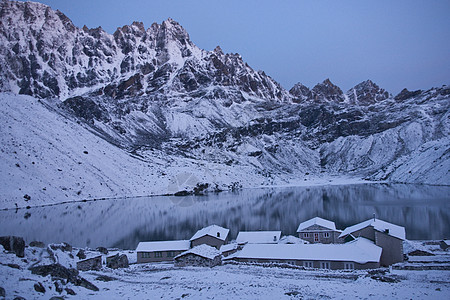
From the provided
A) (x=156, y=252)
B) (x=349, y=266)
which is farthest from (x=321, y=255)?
(x=156, y=252)

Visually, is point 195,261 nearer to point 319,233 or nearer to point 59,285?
point 59,285

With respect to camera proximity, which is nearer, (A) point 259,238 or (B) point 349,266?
(B) point 349,266

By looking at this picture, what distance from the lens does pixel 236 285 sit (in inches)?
931

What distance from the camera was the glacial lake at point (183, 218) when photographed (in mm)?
56844

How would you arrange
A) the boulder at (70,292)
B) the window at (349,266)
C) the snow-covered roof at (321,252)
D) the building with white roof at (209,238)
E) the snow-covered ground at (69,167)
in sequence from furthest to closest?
the snow-covered ground at (69,167) → the building with white roof at (209,238) → the snow-covered roof at (321,252) → the window at (349,266) → the boulder at (70,292)

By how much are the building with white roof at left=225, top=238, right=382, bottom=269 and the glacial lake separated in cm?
1909

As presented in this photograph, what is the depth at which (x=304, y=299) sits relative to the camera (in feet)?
65.7

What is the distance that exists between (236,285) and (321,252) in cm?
1577

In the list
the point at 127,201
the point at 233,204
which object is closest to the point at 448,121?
the point at 233,204

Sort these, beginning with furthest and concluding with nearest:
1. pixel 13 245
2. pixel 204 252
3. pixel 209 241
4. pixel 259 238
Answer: pixel 259 238
pixel 209 241
pixel 204 252
pixel 13 245

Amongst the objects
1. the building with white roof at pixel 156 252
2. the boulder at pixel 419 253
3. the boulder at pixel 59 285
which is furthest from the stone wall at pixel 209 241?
the boulder at pixel 59 285

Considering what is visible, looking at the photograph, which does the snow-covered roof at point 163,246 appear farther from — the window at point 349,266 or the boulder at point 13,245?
the boulder at point 13,245

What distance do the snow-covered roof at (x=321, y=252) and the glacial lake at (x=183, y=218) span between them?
18667mm

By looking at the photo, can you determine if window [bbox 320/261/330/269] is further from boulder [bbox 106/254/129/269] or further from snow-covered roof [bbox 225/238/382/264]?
boulder [bbox 106/254/129/269]
